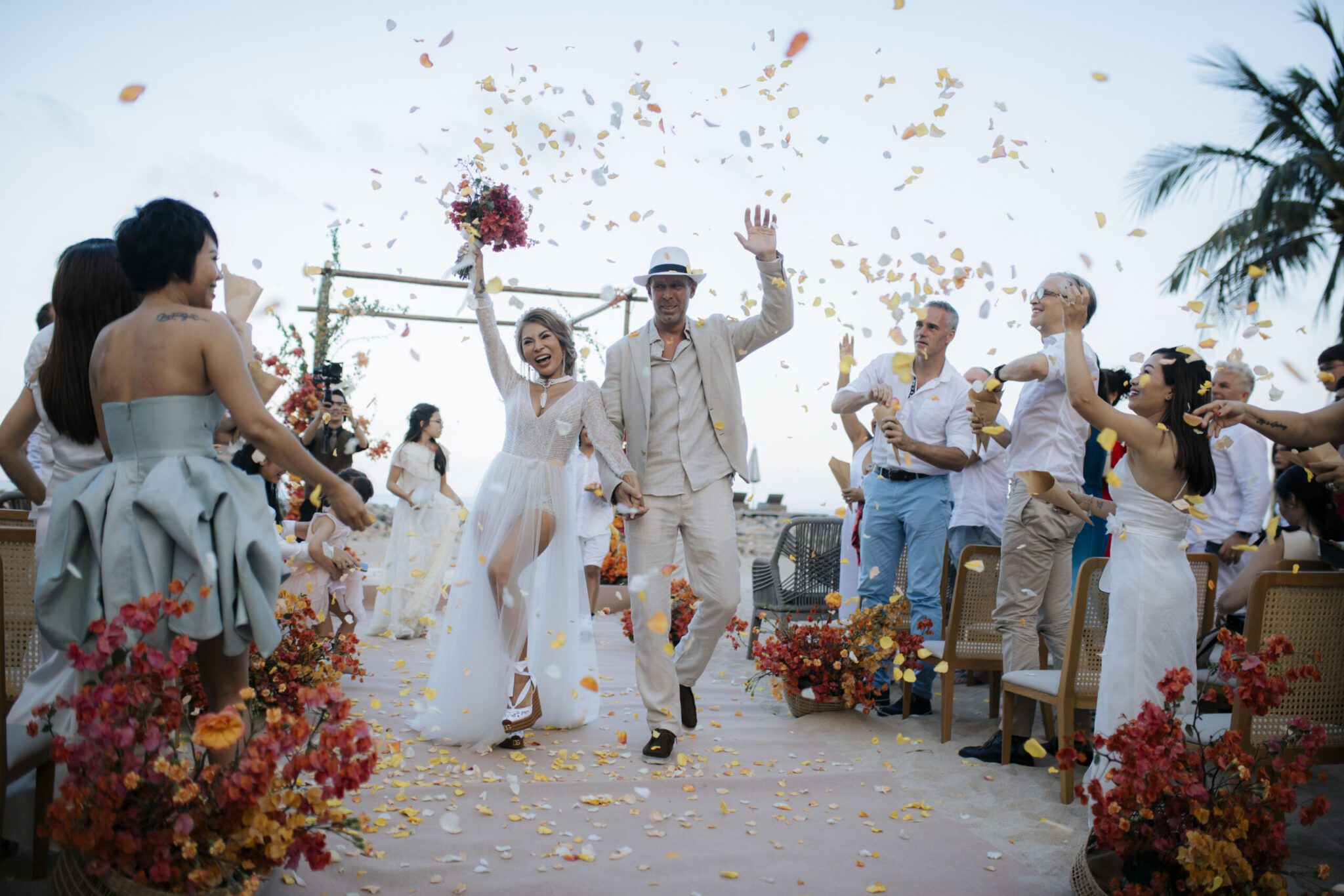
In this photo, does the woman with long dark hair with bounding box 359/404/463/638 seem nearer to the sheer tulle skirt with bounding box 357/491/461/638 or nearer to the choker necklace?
the sheer tulle skirt with bounding box 357/491/461/638

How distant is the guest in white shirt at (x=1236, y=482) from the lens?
566 cm

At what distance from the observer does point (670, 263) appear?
4734 mm

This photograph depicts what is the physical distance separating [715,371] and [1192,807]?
2813 mm

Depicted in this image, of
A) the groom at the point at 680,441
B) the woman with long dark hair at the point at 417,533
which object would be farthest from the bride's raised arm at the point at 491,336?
the woman with long dark hair at the point at 417,533

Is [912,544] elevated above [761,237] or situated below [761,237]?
below

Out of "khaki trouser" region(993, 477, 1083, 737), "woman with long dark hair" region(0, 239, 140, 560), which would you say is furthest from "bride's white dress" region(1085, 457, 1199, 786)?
"woman with long dark hair" region(0, 239, 140, 560)

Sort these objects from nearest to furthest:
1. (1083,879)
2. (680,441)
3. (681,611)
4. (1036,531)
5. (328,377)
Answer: (1083,879), (1036,531), (680,441), (681,611), (328,377)

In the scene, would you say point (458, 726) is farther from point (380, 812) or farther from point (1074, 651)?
point (1074, 651)

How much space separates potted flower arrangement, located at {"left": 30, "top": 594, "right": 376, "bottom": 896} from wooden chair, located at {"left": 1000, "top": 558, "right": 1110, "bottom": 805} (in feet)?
9.26

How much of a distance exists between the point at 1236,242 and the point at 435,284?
14171 millimetres

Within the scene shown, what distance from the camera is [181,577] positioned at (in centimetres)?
252

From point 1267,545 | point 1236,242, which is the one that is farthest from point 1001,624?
point 1236,242

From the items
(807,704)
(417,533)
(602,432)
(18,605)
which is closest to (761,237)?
(602,432)

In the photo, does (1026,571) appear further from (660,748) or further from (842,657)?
(660,748)
